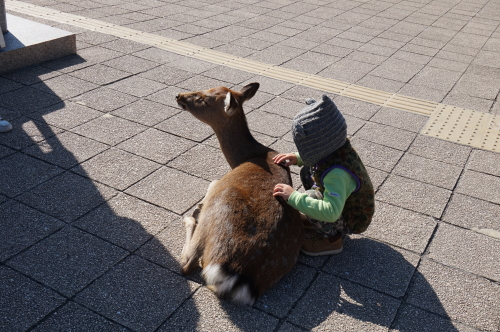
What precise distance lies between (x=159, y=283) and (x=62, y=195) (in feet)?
4.88

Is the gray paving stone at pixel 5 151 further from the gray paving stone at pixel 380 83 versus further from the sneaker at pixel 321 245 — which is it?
the gray paving stone at pixel 380 83

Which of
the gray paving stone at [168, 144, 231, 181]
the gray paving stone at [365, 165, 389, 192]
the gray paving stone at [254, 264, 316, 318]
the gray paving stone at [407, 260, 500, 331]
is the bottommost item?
the gray paving stone at [168, 144, 231, 181]

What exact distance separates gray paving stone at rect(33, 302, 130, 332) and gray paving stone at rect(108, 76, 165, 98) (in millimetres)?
4059

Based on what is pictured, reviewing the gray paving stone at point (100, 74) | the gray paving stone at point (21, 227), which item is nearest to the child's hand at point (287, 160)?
the gray paving stone at point (21, 227)

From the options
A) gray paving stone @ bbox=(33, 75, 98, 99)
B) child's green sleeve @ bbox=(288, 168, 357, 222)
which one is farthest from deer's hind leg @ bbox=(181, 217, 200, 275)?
gray paving stone @ bbox=(33, 75, 98, 99)

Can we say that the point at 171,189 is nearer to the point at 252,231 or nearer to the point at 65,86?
the point at 252,231

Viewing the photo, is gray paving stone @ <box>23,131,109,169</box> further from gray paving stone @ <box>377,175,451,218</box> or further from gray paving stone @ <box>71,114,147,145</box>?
gray paving stone @ <box>377,175,451,218</box>

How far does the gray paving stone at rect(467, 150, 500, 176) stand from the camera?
589 cm

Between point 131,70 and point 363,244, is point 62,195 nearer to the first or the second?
point 363,244

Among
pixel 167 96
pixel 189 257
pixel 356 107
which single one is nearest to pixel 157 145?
pixel 167 96

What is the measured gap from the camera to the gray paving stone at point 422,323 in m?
3.60

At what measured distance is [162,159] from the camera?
5.53m

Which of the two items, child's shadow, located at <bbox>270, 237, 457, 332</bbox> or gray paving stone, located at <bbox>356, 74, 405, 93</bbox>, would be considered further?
gray paving stone, located at <bbox>356, 74, 405, 93</bbox>

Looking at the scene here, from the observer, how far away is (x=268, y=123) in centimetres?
662
